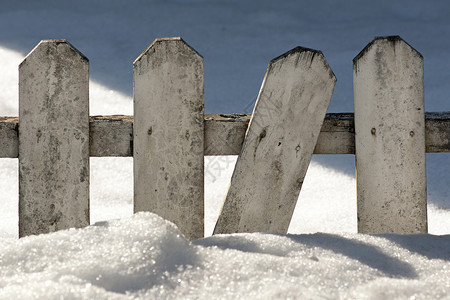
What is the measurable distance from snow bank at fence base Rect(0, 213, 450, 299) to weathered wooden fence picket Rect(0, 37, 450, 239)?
0.49 metres

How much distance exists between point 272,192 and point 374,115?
0.44m

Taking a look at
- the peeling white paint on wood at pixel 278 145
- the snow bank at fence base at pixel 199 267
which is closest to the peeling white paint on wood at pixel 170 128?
the peeling white paint on wood at pixel 278 145

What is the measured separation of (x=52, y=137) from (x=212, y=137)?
0.53 meters

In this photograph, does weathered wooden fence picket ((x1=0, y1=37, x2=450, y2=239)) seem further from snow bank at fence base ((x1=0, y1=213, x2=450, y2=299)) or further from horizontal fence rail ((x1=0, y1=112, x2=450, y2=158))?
snow bank at fence base ((x1=0, y1=213, x2=450, y2=299))

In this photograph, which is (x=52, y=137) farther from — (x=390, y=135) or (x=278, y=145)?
(x=390, y=135)

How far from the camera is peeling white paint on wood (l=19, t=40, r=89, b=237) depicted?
1.94 m

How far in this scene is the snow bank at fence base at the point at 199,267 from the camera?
1168 mm

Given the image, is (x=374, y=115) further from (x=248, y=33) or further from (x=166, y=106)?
(x=248, y=33)

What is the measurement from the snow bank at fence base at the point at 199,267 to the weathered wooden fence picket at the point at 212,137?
1.60 ft

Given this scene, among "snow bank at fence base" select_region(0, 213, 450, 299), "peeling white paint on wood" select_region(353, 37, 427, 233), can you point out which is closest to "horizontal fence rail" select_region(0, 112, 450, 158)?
"peeling white paint on wood" select_region(353, 37, 427, 233)

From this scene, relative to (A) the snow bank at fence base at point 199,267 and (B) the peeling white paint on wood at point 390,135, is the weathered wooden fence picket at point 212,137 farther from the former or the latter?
(A) the snow bank at fence base at point 199,267

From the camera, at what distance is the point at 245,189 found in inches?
77.8

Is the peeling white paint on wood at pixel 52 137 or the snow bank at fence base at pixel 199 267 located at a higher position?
the peeling white paint on wood at pixel 52 137

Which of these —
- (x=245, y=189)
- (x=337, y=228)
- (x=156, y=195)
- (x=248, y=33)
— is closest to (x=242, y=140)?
(x=245, y=189)
